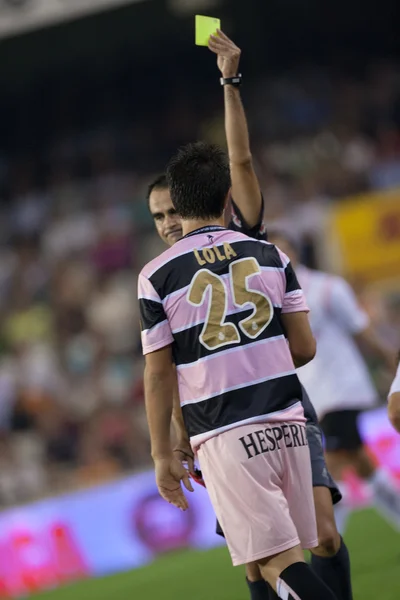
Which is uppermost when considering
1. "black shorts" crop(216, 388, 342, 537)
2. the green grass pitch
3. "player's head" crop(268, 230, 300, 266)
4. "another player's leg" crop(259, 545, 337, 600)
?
"player's head" crop(268, 230, 300, 266)

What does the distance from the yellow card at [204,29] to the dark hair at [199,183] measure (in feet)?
2.14

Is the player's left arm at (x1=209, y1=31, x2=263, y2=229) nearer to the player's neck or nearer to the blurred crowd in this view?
the player's neck

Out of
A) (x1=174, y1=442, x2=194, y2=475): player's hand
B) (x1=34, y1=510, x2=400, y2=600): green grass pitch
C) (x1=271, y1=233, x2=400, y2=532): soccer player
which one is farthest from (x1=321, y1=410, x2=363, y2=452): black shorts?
(x1=174, y1=442, x2=194, y2=475): player's hand

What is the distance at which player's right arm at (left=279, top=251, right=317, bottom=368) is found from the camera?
12.5 ft

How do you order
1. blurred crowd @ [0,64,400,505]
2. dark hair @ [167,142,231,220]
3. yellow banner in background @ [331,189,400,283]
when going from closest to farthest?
1. dark hair @ [167,142,231,220]
2. blurred crowd @ [0,64,400,505]
3. yellow banner in background @ [331,189,400,283]

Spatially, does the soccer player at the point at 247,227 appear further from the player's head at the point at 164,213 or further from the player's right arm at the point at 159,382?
the player's right arm at the point at 159,382

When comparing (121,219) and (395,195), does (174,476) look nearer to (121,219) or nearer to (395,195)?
(395,195)

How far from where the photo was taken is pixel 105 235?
1627cm

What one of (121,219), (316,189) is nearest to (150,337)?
(316,189)

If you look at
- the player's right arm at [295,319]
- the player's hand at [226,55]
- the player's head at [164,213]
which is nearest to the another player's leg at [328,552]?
the player's right arm at [295,319]

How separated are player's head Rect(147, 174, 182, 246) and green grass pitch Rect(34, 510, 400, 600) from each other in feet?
8.06

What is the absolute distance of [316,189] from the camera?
603 inches

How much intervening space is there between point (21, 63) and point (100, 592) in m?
12.3

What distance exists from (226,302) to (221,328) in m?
0.09
